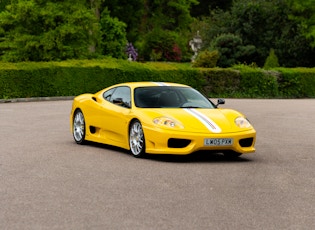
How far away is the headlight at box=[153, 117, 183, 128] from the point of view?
12906 millimetres

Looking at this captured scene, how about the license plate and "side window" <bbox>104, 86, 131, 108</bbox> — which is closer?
the license plate

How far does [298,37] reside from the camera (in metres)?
67.4

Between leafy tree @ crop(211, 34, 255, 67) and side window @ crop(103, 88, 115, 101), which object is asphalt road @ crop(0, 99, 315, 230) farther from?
leafy tree @ crop(211, 34, 255, 67)

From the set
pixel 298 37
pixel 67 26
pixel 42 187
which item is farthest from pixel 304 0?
pixel 42 187

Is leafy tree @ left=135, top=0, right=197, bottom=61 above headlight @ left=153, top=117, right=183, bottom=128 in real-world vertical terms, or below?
below

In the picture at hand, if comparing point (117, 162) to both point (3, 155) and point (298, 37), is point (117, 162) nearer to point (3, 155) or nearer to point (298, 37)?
point (3, 155)

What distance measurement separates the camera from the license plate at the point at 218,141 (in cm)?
1270

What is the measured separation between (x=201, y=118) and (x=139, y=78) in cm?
2859

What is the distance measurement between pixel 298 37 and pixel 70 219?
61.2m

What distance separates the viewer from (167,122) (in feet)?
42.6

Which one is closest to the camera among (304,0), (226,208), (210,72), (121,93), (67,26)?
(226,208)

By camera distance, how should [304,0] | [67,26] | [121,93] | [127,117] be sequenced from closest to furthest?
[127,117] < [121,93] < [67,26] < [304,0]

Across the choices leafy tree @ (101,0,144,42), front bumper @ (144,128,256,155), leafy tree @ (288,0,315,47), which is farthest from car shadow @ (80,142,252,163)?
leafy tree @ (101,0,144,42)

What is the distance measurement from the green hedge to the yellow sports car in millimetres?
22095
